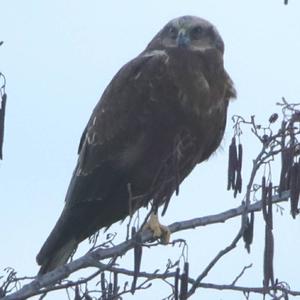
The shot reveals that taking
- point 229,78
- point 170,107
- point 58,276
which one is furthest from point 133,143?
point 58,276

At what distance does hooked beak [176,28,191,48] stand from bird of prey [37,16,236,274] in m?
0.02

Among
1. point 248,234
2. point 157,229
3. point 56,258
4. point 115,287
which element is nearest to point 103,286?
point 115,287

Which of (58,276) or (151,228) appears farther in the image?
(151,228)

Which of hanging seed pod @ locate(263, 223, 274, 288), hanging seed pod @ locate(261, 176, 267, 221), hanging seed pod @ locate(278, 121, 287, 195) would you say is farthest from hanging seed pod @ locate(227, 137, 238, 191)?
hanging seed pod @ locate(263, 223, 274, 288)

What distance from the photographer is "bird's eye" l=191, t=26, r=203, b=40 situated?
8117 millimetres

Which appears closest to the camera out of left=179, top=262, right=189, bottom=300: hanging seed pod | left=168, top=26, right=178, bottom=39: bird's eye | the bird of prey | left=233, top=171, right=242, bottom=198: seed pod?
left=179, top=262, right=189, bottom=300: hanging seed pod

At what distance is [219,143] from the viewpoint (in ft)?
25.1

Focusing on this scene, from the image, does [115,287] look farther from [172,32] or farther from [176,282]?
[172,32]

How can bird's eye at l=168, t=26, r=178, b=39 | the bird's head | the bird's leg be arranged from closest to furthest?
the bird's leg, the bird's head, bird's eye at l=168, t=26, r=178, b=39

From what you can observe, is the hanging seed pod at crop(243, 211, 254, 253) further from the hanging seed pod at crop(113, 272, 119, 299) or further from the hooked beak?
the hooked beak

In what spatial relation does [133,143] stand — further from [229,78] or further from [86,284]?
[86,284]

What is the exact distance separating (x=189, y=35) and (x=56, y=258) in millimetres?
2230

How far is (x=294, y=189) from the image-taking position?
16.5 feet

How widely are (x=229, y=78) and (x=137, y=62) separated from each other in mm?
695
